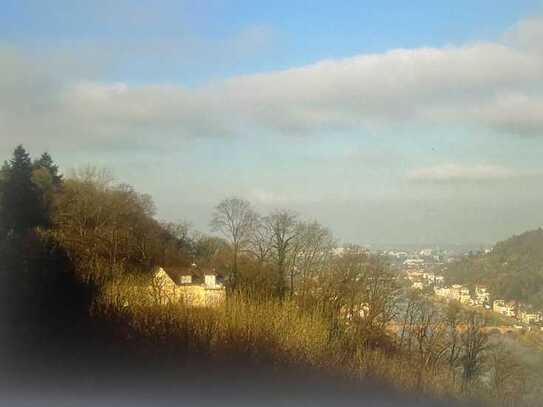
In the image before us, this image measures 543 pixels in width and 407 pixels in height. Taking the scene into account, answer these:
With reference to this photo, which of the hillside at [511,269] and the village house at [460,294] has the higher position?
the hillside at [511,269]

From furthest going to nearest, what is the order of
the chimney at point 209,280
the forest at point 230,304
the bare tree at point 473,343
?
the bare tree at point 473,343
the chimney at point 209,280
the forest at point 230,304

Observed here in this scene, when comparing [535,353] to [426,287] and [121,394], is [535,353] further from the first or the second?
[121,394]

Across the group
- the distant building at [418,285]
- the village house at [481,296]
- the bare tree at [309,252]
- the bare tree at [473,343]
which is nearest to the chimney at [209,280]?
the bare tree at [309,252]

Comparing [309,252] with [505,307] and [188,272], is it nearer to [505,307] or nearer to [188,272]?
[188,272]

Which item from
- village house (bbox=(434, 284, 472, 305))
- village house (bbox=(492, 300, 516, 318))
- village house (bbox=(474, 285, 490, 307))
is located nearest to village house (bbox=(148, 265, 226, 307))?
village house (bbox=(434, 284, 472, 305))

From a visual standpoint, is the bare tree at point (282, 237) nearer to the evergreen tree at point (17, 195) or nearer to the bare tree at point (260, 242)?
the bare tree at point (260, 242)

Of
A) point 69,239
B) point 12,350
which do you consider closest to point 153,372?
point 12,350
